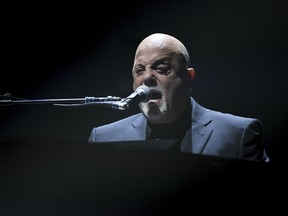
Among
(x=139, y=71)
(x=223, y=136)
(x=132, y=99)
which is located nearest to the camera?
(x=132, y=99)

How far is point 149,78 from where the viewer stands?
2.09 metres

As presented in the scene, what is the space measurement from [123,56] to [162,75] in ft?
1.99

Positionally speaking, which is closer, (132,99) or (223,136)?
(132,99)

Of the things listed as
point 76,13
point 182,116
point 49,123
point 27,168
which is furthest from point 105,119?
point 27,168

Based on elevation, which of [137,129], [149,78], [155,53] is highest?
[155,53]

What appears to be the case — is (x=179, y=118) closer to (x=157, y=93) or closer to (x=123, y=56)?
(x=157, y=93)

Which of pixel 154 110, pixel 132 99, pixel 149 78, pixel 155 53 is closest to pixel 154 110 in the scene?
pixel 154 110

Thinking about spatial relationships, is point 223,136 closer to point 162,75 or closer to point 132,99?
point 162,75

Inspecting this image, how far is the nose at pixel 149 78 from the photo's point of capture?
2092mm

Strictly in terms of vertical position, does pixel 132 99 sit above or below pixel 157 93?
above

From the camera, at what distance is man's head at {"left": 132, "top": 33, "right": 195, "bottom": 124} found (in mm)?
2111

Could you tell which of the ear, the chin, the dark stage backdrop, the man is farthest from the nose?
the dark stage backdrop

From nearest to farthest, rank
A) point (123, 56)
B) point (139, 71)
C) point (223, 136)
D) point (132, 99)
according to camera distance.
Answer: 1. point (132, 99)
2. point (223, 136)
3. point (139, 71)
4. point (123, 56)

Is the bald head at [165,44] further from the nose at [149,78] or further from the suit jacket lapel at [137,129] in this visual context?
the suit jacket lapel at [137,129]
